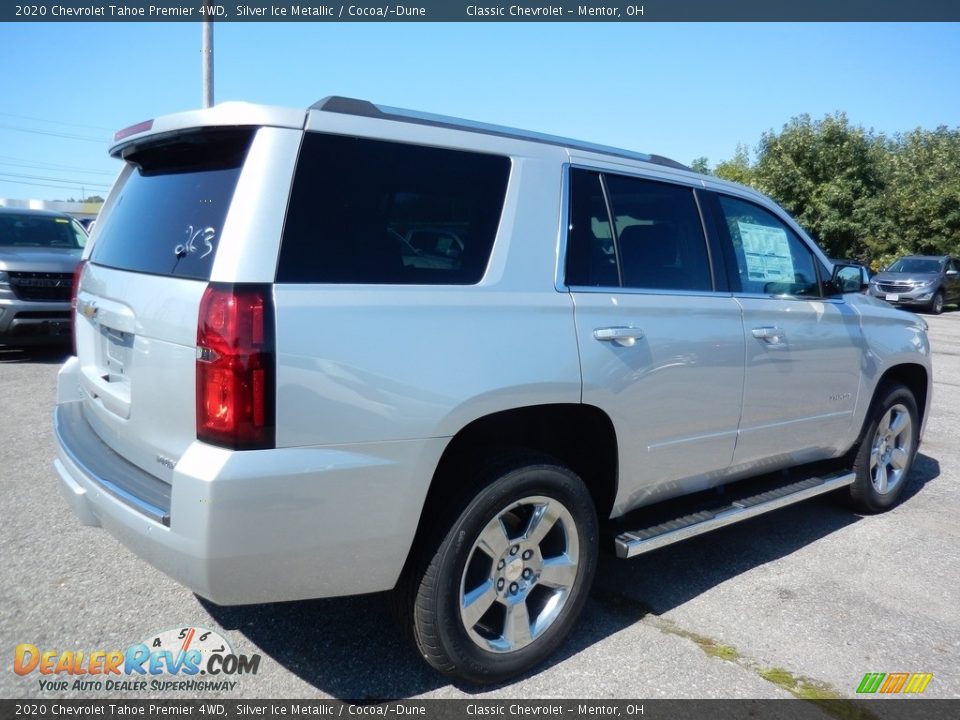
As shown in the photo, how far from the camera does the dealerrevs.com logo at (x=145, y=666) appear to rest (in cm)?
282

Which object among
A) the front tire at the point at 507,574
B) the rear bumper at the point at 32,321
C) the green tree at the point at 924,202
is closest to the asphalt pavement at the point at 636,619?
the front tire at the point at 507,574

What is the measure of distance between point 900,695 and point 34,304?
29.1 feet

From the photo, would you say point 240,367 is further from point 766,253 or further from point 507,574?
point 766,253

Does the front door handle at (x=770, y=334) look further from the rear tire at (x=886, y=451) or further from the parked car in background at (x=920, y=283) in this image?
the parked car in background at (x=920, y=283)

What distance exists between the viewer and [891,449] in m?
5.04

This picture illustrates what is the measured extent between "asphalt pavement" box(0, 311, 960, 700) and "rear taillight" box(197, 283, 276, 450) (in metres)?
1.13

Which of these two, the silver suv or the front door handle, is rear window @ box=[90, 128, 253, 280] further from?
the front door handle

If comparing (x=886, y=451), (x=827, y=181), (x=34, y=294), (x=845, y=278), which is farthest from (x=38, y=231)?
(x=827, y=181)

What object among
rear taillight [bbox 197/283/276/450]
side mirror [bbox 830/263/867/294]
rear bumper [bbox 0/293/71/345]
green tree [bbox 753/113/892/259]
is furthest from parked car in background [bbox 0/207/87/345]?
green tree [bbox 753/113/892/259]

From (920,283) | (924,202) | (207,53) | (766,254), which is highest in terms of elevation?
(207,53)

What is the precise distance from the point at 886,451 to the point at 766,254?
1.82 metres

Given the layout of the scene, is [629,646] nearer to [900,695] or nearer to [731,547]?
[900,695]

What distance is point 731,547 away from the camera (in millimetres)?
4363

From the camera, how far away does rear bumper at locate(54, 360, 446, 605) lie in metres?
2.23
